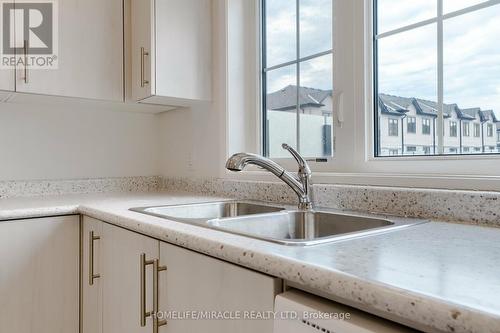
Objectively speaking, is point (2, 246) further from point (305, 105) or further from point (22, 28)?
point (305, 105)

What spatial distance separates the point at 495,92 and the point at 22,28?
5.98 ft

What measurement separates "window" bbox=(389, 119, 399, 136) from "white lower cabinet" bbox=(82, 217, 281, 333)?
2.81 feet

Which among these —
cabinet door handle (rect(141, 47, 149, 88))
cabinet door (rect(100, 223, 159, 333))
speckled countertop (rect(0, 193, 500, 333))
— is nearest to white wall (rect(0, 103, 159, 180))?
cabinet door handle (rect(141, 47, 149, 88))

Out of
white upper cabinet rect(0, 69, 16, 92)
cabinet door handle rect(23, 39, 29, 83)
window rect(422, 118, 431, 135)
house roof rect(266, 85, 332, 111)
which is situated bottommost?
window rect(422, 118, 431, 135)

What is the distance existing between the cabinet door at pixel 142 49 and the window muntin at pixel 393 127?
1.03m

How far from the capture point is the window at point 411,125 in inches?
50.7

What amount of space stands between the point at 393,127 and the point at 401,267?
87cm

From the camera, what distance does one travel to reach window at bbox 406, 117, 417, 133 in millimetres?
1287

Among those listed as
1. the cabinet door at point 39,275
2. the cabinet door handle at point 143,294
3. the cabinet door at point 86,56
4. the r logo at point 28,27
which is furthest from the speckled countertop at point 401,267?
the r logo at point 28,27

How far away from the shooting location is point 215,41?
1938mm

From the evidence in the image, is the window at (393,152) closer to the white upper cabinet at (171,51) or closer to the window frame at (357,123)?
the window frame at (357,123)

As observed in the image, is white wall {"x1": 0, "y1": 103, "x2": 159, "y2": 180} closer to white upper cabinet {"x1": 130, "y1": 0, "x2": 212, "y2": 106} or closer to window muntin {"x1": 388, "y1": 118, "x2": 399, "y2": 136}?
white upper cabinet {"x1": 130, "y1": 0, "x2": 212, "y2": 106}

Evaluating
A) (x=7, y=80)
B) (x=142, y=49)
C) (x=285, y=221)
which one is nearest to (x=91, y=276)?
(x=285, y=221)

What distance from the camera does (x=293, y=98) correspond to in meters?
1.72
